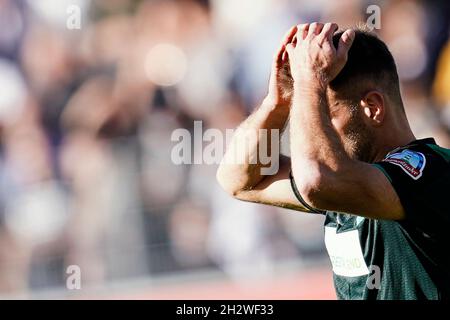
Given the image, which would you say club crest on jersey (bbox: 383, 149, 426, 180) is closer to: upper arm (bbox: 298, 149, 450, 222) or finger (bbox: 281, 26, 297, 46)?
upper arm (bbox: 298, 149, 450, 222)

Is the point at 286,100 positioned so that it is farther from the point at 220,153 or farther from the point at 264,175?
the point at 220,153

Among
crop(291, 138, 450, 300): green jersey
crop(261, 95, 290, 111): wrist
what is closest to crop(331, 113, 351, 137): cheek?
crop(291, 138, 450, 300): green jersey

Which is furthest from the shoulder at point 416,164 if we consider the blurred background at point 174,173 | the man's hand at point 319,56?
the blurred background at point 174,173

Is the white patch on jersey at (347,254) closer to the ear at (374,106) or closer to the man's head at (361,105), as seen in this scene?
the man's head at (361,105)

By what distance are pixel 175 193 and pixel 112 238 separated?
1.92ft

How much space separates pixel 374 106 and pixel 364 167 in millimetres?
391

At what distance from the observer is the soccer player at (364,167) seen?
2.46 m

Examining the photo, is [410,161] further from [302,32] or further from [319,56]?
[302,32]

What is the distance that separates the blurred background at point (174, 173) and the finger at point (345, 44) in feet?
12.3

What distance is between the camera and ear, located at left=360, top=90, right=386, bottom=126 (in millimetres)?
2771

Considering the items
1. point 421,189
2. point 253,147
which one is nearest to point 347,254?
point 421,189

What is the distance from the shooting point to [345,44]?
2.66 meters
